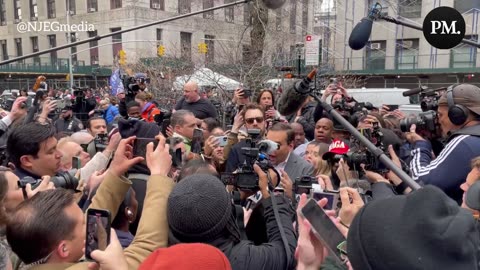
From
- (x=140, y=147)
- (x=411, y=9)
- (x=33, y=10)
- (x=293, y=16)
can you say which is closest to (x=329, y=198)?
(x=140, y=147)

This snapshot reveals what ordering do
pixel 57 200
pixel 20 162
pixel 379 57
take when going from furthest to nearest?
pixel 379 57 → pixel 20 162 → pixel 57 200

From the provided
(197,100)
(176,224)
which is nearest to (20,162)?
(176,224)

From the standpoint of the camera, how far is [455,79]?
2603 centimetres

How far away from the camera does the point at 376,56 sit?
30.2 metres

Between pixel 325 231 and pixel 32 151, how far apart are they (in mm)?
2490

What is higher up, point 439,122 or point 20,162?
point 439,122

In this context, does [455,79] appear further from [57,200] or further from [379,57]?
[57,200]

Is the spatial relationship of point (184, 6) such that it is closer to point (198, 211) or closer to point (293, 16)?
point (293, 16)

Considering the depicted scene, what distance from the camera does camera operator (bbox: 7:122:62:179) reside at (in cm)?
331

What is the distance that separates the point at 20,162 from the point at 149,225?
1656 millimetres

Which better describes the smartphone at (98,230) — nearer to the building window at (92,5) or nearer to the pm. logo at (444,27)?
the pm. logo at (444,27)

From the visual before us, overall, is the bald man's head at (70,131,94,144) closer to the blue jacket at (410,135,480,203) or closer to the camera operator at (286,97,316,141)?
the camera operator at (286,97,316,141)

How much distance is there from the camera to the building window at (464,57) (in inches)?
1021

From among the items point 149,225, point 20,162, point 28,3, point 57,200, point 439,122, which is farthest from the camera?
point 28,3
